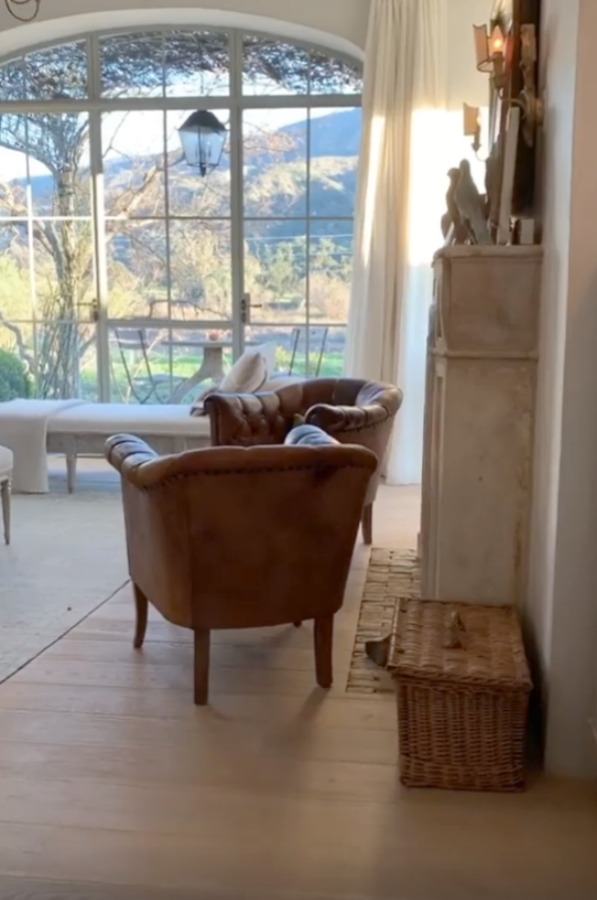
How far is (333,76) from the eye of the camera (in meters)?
6.15

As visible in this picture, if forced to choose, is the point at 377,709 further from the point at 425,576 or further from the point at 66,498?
the point at 66,498

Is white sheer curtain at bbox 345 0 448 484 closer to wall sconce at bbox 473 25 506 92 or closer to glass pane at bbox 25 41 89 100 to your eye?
glass pane at bbox 25 41 89 100

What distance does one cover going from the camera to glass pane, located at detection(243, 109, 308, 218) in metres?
6.21

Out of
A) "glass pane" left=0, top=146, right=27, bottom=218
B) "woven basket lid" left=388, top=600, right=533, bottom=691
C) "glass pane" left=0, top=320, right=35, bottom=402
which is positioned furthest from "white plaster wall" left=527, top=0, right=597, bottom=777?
"glass pane" left=0, top=320, right=35, bottom=402

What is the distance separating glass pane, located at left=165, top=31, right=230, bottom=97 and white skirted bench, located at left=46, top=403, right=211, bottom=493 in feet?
7.57

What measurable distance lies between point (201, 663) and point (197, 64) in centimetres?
479

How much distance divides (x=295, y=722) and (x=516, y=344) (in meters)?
1.22

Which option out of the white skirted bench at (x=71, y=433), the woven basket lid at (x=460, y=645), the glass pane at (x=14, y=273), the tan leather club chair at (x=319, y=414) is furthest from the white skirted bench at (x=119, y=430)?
the woven basket lid at (x=460, y=645)

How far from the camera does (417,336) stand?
5.69 m

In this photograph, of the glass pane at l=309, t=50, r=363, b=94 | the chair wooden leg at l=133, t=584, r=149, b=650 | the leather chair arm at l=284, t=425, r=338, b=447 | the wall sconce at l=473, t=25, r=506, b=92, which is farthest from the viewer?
the glass pane at l=309, t=50, r=363, b=94

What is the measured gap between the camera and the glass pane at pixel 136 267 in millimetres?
6461

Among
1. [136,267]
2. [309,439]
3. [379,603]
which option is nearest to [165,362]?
[136,267]

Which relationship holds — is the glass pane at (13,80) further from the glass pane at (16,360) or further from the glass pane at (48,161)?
the glass pane at (16,360)

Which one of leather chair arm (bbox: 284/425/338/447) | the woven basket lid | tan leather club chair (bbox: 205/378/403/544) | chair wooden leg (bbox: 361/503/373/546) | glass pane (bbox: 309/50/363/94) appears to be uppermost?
glass pane (bbox: 309/50/363/94)
